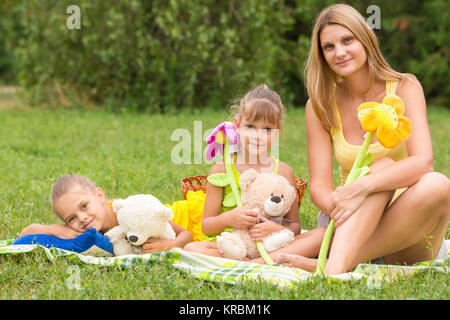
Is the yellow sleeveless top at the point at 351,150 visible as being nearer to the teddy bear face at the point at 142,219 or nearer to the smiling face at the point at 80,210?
the teddy bear face at the point at 142,219

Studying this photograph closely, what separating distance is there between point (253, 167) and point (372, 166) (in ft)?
2.26

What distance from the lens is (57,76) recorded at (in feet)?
33.4

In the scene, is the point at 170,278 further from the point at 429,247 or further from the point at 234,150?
the point at 429,247

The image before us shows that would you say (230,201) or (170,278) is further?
(230,201)

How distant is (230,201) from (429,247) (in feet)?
3.37

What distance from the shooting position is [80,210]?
118 inches

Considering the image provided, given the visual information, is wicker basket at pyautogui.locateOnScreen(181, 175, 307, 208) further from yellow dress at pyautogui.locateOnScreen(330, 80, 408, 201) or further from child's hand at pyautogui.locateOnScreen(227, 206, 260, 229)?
child's hand at pyautogui.locateOnScreen(227, 206, 260, 229)

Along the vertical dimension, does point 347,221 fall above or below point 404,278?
above

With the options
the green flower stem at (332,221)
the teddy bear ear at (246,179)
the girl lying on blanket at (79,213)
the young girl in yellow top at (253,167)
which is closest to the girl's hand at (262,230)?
the young girl in yellow top at (253,167)

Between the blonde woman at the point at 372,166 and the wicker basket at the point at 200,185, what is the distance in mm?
216

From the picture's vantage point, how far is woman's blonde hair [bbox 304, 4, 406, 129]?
2.91 meters
